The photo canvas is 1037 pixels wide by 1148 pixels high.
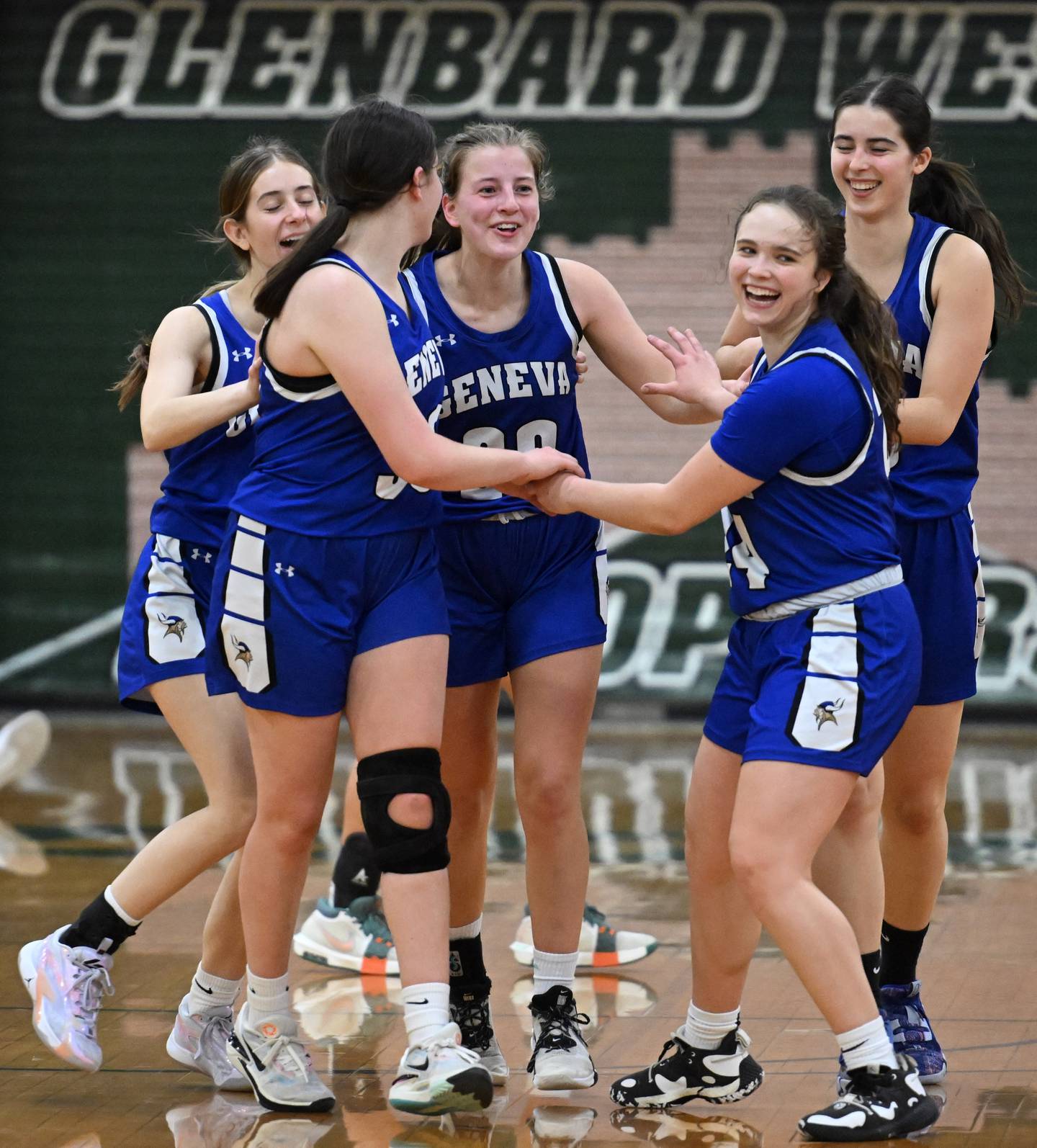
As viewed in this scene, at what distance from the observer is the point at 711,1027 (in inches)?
154

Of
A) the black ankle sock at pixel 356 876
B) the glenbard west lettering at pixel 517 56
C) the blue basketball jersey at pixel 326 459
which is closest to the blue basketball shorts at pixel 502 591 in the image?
the blue basketball jersey at pixel 326 459

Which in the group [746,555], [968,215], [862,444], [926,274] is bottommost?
[746,555]

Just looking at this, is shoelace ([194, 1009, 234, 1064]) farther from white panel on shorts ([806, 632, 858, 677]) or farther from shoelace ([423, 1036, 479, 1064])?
white panel on shorts ([806, 632, 858, 677])

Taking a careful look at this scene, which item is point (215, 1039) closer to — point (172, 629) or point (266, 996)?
point (266, 996)

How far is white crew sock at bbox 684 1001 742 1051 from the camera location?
3.91m

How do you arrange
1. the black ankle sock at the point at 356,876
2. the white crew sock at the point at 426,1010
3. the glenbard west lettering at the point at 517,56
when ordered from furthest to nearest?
1. the glenbard west lettering at the point at 517,56
2. the black ankle sock at the point at 356,876
3. the white crew sock at the point at 426,1010

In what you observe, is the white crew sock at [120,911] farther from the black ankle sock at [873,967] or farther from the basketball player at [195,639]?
the black ankle sock at [873,967]

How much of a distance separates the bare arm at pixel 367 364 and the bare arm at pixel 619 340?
2.42ft

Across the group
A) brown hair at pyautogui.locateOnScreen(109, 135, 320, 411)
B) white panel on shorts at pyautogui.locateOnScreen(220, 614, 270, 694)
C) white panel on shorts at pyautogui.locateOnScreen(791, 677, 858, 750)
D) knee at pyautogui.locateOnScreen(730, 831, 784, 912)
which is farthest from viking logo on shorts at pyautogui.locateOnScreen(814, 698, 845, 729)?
brown hair at pyautogui.locateOnScreen(109, 135, 320, 411)

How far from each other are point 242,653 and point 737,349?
5.08ft

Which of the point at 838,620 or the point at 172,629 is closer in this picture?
the point at 838,620

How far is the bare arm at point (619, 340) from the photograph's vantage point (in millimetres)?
4273

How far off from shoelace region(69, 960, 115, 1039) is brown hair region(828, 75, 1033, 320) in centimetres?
271

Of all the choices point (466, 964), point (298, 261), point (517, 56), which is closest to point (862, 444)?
point (298, 261)
